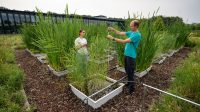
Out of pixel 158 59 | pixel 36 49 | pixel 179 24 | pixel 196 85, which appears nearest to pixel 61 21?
pixel 36 49

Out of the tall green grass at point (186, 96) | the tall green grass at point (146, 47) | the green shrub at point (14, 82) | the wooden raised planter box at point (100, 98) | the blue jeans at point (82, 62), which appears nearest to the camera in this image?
the tall green grass at point (186, 96)

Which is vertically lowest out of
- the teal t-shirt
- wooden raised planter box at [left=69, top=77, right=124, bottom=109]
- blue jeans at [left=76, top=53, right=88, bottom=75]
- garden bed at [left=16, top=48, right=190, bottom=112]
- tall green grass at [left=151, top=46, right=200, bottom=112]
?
garden bed at [left=16, top=48, right=190, bottom=112]

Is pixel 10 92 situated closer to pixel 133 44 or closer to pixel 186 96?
pixel 133 44

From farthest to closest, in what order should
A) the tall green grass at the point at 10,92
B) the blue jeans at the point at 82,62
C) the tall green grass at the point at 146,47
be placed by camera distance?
the tall green grass at the point at 146,47 → the blue jeans at the point at 82,62 → the tall green grass at the point at 10,92

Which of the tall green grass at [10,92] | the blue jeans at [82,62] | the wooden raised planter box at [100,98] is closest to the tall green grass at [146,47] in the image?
the wooden raised planter box at [100,98]

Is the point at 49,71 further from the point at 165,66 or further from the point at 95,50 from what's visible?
the point at 165,66

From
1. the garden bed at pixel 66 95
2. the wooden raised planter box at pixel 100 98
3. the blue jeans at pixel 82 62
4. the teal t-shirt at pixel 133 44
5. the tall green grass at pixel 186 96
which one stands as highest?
the teal t-shirt at pixel 133 44

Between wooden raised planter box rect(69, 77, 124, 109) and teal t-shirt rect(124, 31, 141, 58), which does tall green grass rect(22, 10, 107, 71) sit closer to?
teal t-shirt rect(124, 31, 141, 58)

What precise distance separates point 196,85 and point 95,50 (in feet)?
6.94

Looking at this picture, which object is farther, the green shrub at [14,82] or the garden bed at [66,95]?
the green shrub at [14,82]

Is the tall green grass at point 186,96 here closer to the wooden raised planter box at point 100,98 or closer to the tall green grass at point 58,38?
the wooden raised planter box at point 100,98

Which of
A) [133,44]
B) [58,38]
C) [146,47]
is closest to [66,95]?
[58,38]

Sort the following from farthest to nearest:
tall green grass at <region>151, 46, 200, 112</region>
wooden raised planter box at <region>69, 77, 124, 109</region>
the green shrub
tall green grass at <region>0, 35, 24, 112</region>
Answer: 1. the green shrub
2. wooden raised planter box at <region>69, 77, 124, 109</region>
3. tall green grass at <region>0, 35, 24, 112</region>
4. tall green grass at <region>151, 46, 200, 112</region>

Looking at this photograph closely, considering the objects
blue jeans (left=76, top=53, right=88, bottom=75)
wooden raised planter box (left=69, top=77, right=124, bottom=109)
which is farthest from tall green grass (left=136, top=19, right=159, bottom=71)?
blue jeans (left=76, top=53, right=88, bottom=75)
